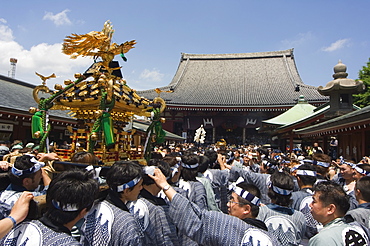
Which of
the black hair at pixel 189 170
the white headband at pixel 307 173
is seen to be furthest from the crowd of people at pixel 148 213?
the black hair at pixel 189 170

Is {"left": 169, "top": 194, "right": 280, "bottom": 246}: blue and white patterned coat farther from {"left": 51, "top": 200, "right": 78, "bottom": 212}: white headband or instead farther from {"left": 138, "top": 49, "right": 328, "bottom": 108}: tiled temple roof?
{"left": 138, "top": 49, "right": 328, "bottom": 108}: tiled temple roof

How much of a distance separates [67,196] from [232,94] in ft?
82.3

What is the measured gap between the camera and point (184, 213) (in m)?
1.79

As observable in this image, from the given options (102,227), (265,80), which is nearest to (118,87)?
(102,227)

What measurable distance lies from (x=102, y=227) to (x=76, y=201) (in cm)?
37

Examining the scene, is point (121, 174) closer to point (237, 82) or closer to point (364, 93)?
point (364, 93)

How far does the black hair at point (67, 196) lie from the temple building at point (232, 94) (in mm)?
21455

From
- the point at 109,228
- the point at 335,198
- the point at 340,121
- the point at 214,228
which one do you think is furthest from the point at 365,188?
the point at 340,121

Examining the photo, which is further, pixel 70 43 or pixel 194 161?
pixel 70 43

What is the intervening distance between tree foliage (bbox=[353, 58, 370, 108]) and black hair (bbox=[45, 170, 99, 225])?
77.4 feet

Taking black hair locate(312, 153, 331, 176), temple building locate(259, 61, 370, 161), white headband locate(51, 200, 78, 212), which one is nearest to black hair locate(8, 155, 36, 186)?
white headband locate(51, 200, 78, 212)

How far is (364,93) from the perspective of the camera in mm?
20906

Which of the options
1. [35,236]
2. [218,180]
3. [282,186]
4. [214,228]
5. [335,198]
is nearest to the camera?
[35,236]

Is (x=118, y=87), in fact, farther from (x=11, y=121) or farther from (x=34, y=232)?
(x=11, y=121)
